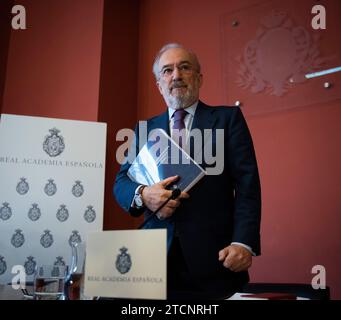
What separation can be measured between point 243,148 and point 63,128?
1.86m

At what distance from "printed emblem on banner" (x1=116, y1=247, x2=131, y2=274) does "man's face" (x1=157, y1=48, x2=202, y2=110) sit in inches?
30.3

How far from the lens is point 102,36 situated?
3.26m

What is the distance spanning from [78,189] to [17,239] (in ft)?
1.69

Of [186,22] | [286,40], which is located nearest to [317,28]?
[286,40]

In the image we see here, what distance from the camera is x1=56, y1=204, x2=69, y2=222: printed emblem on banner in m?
2.69

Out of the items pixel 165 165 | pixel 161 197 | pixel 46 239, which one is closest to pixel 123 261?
pixel 161 197

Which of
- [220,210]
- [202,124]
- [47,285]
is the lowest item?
[47,285]

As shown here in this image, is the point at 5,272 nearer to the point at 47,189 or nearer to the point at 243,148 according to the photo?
the point at 47,189

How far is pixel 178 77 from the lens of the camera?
1.39 metres

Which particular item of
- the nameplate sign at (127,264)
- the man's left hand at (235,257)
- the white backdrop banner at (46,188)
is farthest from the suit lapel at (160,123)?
the white backdrop banner at (46,188)

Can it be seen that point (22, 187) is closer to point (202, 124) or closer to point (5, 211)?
point (5, 211)

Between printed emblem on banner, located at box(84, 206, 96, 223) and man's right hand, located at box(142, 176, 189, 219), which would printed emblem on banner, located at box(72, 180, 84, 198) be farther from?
man's right hand, located at box(142, 176, 189, 219)

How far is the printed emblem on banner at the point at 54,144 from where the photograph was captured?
2.73m

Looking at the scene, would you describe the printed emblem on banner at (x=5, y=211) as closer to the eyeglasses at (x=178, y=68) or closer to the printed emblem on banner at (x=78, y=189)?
the printed emblem on banner at (x=78, y=189)
